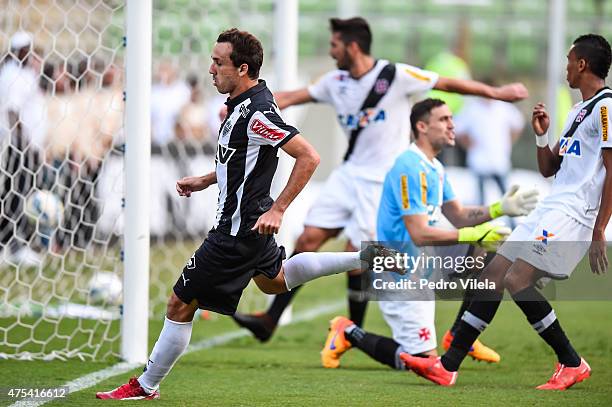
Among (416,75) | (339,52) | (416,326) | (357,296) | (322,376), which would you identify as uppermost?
(339,52)

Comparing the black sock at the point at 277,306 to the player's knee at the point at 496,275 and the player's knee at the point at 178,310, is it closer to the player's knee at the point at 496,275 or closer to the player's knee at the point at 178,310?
the player's knee at the point at 496,275

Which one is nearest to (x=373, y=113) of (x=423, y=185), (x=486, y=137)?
(x=423, y=185)

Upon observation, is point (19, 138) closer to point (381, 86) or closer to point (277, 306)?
point (277, 306)

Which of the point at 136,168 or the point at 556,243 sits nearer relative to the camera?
Answer: the point at 556,243

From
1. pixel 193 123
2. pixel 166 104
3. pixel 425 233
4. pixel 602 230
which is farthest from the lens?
pixel 166 104

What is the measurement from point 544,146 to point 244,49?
6.18 ft

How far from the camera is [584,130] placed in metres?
5.91

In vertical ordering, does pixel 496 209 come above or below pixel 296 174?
below

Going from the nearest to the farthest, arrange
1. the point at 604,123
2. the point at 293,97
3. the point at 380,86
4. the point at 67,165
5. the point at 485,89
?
the point at 604,123 < the point at 485,89 < the point at 380,86 < the point at 293,97 < the point at 67,165

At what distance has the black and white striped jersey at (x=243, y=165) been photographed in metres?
5.39

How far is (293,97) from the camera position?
26.0 ft

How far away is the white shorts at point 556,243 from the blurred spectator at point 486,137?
887cm

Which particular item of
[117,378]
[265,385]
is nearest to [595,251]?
[265,385]

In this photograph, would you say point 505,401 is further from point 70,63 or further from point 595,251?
point 70,63
